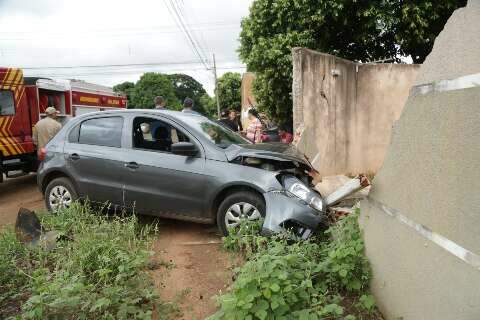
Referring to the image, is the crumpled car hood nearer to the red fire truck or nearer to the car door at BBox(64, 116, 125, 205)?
the car door at BBox(64, 116, 125, 205)

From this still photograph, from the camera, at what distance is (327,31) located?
11.3m

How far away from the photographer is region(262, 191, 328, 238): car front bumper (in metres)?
4.22

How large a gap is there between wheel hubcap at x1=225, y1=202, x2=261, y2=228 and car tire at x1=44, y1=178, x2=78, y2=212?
228 cm

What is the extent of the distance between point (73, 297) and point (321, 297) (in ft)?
5.98

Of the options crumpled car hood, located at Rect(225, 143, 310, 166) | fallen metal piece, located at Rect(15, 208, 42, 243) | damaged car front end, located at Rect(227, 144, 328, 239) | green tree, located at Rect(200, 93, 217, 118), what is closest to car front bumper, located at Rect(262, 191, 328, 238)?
damaged car front end, located at Rect(227, 144, 328, 239)

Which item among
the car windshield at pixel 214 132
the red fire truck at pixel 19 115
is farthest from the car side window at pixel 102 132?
the red fire truck at pixel 19 115

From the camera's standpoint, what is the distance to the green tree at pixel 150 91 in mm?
55344

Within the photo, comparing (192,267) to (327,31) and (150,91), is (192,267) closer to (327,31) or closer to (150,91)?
(327,31)

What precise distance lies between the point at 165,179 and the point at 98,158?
3.47 ft

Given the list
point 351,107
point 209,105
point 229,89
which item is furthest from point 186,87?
point 351,107

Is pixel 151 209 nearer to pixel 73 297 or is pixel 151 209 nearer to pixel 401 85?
pixel 73 297

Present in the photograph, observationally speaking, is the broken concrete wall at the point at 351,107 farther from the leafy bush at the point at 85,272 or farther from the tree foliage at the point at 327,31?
the leafy bush at the point at 85,272

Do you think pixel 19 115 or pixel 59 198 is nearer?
pixel 59 198

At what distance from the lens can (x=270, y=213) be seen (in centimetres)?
429
